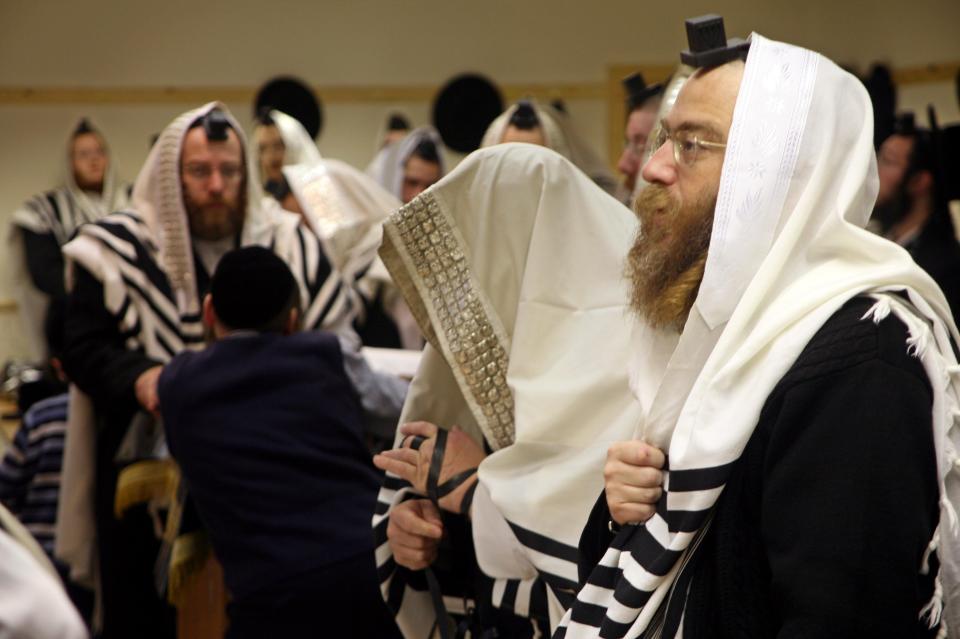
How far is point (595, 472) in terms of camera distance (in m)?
2.04

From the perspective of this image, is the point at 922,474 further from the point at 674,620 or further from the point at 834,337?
the point at 674,620

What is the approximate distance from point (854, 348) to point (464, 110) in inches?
362

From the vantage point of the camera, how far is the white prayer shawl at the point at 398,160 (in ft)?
21.0

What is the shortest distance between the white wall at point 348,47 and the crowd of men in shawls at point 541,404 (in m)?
6.01

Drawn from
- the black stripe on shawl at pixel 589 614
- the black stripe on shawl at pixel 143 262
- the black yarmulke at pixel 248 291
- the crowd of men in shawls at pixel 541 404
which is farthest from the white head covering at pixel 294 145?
the black stripe on shawl at pixel 589 614

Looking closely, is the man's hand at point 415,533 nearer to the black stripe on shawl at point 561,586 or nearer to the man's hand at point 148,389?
the black stripe on shawl at point 561,586

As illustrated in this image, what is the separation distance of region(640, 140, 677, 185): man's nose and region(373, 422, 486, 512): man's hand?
0.78m

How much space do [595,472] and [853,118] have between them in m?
0.76

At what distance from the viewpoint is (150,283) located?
3832 mm

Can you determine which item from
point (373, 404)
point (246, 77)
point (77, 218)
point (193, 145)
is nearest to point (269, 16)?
point (246, 77)

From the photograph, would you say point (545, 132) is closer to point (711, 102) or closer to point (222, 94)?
point (711, 102)

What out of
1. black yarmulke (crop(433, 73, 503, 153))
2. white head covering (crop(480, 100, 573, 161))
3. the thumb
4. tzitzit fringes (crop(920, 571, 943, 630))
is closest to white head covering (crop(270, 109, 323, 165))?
white head covering (crop(480, 100, 573, 161))

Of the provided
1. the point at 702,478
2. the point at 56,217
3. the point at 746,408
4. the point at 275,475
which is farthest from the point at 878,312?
the point at 56,217

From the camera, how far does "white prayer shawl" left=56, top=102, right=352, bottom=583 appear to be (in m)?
3.82
